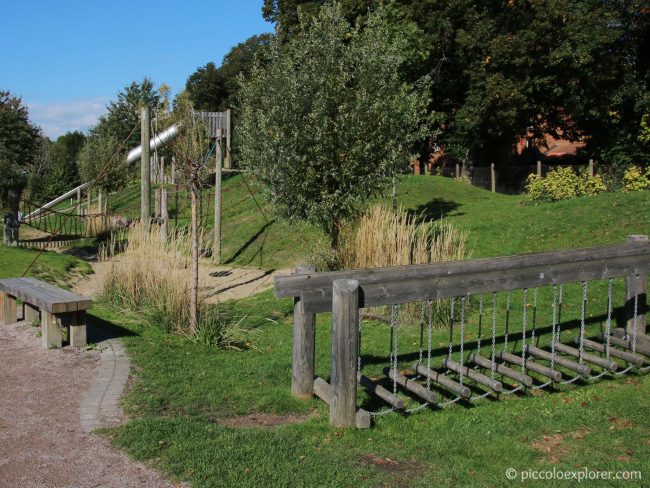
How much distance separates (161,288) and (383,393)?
432cm

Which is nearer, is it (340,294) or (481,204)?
(340,294)

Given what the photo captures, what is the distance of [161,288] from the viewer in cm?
865

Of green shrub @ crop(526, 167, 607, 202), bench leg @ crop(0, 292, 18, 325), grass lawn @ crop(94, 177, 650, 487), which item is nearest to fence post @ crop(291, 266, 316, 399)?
grass lawn @ crop(94, 177, 650, 487)

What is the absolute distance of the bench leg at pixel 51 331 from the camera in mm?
7027

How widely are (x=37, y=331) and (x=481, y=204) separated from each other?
12.4 metres

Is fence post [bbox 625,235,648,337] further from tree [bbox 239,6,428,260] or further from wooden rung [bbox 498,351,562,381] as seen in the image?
tree [bbox 239,6,428,260]

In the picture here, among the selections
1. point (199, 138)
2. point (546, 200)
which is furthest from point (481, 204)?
point (199, 138)

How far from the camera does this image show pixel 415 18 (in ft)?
90.2

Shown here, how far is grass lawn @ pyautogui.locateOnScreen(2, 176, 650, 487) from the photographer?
160 inches

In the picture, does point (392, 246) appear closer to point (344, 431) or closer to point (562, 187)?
point (344, 431)

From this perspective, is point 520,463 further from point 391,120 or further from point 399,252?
point 391,120

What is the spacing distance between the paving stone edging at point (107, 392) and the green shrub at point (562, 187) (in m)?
12.3

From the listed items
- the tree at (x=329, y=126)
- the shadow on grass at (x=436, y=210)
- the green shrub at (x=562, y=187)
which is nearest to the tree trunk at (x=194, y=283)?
the tree at (x=329, y=126)

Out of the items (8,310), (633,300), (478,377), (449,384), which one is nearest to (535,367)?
(478,377)
